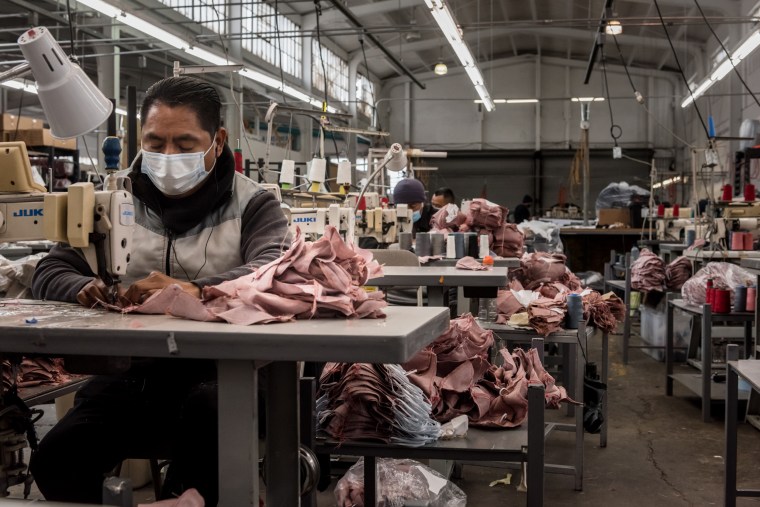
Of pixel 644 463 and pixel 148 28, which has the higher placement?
pixel 148 28

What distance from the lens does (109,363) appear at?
1.34m

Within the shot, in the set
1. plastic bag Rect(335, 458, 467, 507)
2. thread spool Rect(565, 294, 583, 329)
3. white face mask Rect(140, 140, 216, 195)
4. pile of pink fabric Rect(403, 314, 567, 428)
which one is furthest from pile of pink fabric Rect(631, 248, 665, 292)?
white face mask Rect(140, 140, 216, 195)

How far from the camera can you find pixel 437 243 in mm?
4508

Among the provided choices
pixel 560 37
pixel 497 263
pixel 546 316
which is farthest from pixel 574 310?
pixel 560 37

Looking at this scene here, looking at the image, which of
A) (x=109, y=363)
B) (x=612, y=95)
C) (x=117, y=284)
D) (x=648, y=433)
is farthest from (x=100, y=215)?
(x=612, y=95)

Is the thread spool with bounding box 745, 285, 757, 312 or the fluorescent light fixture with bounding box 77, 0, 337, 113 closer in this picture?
the thread spool with bounding box 745, 285, 757, 312

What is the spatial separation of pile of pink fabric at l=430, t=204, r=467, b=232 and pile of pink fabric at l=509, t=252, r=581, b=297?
593 millimetres

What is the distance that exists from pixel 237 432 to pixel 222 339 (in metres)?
0.18

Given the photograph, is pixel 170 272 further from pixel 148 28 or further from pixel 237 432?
pixel 148 28

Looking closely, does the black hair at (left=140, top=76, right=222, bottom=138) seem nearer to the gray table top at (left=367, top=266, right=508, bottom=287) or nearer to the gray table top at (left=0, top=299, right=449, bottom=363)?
the gray table top at (left=0, top=299, right=449, bottom=363)

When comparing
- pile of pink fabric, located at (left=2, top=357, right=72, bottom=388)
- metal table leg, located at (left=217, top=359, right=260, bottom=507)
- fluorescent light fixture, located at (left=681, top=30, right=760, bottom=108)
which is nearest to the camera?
metal table leg, located at (left=217, top=359, right=260, bottom=507)

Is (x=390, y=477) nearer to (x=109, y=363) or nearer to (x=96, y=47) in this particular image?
(x=109, y=363)

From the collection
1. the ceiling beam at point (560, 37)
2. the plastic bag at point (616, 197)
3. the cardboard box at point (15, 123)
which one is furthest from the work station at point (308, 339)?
the ceiling beam at point (560, 37)

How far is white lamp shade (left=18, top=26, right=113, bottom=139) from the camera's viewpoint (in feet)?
5.49
